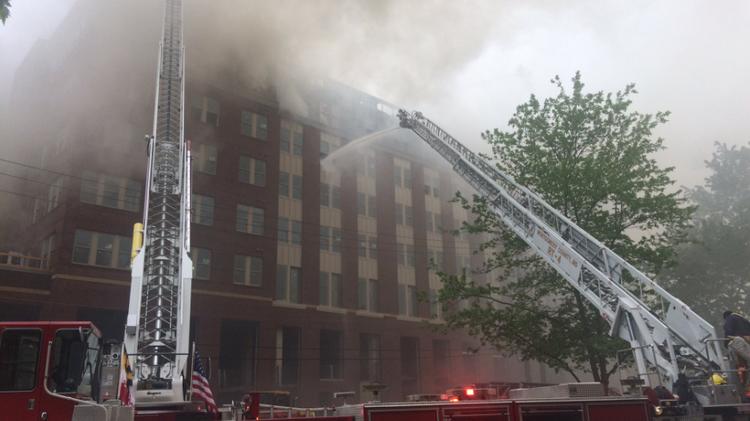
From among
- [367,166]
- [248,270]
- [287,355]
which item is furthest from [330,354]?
[367,166]

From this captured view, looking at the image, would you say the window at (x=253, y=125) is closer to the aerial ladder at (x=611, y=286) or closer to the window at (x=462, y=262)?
the aerial ladder at (x=611, y=286)

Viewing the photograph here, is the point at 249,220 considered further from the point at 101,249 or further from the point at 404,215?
the point at 404,215

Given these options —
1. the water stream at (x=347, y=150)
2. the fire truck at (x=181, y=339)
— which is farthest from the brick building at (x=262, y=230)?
the fire truck at (x=181, y=339)

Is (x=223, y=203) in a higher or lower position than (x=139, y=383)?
higher

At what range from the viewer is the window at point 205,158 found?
28.7 m

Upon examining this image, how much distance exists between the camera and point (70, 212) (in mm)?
24531

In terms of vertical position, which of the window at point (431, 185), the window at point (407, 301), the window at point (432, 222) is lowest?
the window at point (407, 301)

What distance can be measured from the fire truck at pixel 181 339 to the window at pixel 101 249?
1213cm

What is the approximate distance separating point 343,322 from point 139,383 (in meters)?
22.4

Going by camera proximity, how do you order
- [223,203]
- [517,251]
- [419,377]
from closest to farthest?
1. [517,251]
2. [223,203]
3. [419,377]

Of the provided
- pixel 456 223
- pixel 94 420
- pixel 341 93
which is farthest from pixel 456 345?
pixel 94 420

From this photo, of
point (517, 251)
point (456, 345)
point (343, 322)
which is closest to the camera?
point (517, 251)

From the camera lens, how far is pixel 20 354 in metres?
7.08

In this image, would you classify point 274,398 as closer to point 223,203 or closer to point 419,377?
point 223,203
